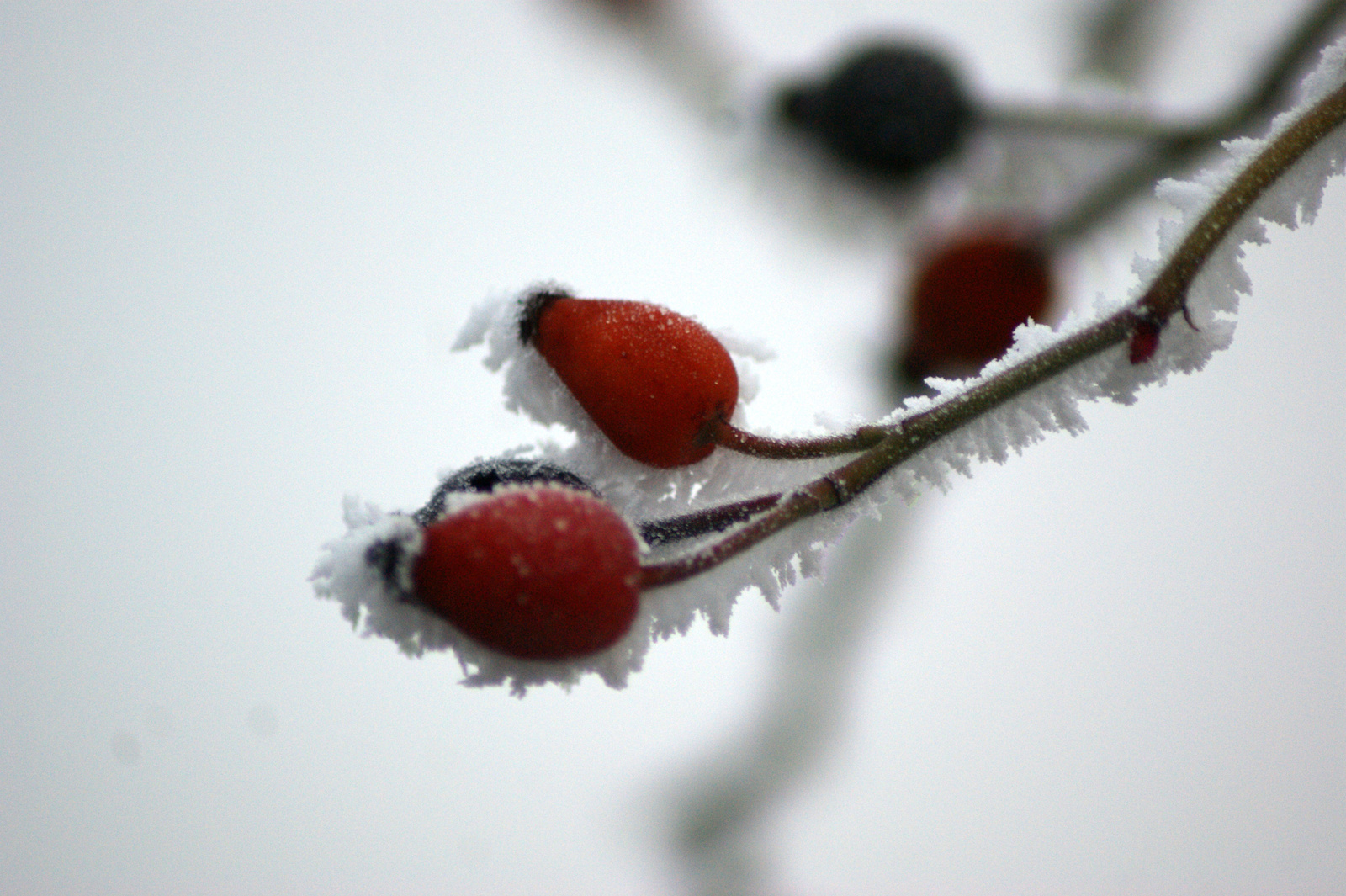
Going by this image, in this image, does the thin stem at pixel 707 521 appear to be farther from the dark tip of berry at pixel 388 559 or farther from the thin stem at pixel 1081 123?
the thin stem at pixel 1081 123

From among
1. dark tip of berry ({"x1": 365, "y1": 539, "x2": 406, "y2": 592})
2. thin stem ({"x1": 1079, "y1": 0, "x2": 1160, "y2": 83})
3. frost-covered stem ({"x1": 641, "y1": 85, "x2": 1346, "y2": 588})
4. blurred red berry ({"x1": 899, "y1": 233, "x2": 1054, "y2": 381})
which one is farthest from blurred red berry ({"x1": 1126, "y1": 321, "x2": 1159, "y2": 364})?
thin stem ({"x1": 1079, "y1": 0, "x2": 1160, "y2": 83})

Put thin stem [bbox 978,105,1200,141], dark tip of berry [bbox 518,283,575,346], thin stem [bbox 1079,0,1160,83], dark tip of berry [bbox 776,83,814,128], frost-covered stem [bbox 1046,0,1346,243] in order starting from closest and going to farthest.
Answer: dark tip of berry [bbox 518,283,575,346], frost-covered stem [bbox 1046,0,1346,243], thin stem [bbox 978,105,1200,141], dark tip of berry [bbox 776,83,814,128], thin stem [bbox 1079,0,1160,83]

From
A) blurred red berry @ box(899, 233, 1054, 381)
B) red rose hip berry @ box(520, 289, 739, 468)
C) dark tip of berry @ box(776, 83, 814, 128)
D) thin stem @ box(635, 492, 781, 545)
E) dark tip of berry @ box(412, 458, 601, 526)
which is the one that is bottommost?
blurred red berry @ box(899, 233, 1054, 381)

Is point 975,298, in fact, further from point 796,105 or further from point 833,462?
point 833,462

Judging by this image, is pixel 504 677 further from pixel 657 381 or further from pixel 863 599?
pixel 863 599

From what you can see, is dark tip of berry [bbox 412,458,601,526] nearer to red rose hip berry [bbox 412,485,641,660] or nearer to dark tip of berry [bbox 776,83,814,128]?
red rose hip berry [bbox 412,485,641,660]

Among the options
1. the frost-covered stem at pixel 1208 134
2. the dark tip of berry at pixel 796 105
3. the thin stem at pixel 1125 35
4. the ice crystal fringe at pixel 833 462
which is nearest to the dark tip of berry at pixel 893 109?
the dark tip of berry at pixel 796 105

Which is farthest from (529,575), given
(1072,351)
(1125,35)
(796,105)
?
(1125,35)
